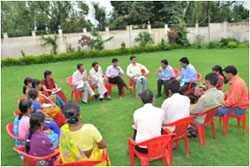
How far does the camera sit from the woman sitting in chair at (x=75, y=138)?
2162 mm

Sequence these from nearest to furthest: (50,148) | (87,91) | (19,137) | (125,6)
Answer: (50,148) → (19,137) → (87,91) → (125,6)

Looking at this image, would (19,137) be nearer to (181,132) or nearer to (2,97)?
(181,132)

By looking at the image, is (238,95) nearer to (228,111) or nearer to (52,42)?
(228,111)

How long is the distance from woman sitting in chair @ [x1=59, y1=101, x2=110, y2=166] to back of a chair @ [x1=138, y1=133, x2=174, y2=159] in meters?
0.59

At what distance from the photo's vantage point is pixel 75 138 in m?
2.17

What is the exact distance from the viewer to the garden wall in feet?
57.2

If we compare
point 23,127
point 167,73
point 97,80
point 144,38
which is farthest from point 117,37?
point 23,127

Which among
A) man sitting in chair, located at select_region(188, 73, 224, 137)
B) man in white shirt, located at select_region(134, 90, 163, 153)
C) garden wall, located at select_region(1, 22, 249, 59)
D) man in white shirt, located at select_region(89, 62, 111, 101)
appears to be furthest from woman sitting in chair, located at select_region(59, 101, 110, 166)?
garden wall, located at select_region(1, 22, 249, 59)

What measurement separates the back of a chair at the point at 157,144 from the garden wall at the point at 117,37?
1765cm

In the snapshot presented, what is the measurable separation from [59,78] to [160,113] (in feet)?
25.1

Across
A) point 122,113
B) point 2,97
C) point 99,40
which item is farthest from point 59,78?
point 99,40

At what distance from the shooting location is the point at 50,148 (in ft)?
8.43

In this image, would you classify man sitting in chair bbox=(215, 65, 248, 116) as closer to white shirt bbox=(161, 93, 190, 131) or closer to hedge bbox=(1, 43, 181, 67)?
white shirt bbox=(161, 93, 190, 131)

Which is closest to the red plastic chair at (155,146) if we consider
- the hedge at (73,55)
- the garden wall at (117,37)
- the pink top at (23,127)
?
the pink top at (23,127)
